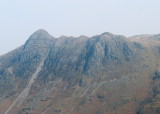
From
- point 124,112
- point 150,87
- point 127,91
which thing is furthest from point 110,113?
point 150,87

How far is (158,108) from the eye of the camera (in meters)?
170

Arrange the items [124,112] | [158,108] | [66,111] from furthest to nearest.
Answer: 1. [66,111]
2. [124,112]
3. [158,108]

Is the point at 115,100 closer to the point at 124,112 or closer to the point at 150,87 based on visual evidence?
the point at 124,112

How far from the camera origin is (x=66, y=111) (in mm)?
194000

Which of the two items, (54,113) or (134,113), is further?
(54,113)

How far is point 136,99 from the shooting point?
188 m

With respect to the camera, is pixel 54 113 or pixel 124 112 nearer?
pixel 124 112

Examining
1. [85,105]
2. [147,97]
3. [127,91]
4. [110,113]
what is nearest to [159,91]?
[147,97]

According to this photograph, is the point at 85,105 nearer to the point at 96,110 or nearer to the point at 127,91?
the point at 96,110

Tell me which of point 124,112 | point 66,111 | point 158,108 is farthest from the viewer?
point 66,111

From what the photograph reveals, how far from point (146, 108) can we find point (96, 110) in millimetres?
33133

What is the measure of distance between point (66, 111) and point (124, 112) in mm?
38616

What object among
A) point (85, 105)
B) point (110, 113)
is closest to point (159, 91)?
point (110, 113)

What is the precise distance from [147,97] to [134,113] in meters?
15.4
